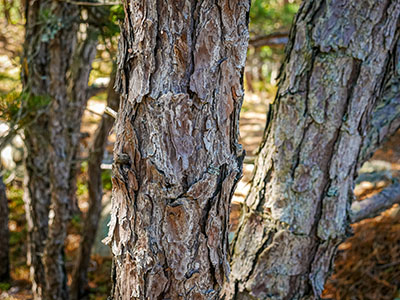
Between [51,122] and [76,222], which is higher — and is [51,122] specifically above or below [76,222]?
above

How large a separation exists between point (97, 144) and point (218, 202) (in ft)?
9.09

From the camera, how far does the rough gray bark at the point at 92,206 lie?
3.76 meters

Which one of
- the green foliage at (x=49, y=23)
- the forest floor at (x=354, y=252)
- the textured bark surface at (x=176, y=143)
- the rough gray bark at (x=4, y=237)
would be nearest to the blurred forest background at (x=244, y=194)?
the forest floor at (x=354, y=252)

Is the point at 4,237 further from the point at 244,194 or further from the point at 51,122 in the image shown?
the point at 244,194

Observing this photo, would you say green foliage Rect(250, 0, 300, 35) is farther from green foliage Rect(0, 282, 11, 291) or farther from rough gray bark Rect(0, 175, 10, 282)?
green foliage Rect(0, 282, 11, 291)

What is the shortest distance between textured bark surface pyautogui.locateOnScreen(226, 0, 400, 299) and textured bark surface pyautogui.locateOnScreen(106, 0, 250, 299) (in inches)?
32.1

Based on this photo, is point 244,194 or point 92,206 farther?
point 92,206

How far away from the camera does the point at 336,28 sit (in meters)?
1.85

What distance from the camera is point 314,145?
193 centimetres

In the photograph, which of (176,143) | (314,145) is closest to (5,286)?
(314,145)

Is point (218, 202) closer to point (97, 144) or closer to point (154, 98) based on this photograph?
point (154, 98)

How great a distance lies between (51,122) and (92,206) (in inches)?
38.5

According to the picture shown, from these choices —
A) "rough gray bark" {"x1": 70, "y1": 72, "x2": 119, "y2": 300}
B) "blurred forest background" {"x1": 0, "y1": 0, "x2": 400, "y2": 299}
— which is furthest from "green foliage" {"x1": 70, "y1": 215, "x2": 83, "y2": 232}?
"rough gray bark" {"x1": 70, "y1": 72, "x2": 119, "y2": 300}

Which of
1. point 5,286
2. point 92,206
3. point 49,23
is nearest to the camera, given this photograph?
point 49,23
